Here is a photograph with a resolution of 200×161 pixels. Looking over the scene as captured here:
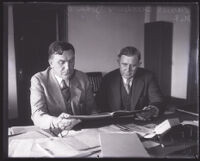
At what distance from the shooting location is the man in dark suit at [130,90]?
1.24 m

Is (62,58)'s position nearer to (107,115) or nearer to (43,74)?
(43,74)

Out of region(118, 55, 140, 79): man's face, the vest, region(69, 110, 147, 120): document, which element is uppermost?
region(118, 55, 140, 79): man's face

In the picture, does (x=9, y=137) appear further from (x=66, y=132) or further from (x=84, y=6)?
(x=84, y=6)

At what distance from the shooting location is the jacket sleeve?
115cm

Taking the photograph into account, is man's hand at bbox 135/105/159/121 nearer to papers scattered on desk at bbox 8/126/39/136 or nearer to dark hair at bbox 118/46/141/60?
dark hair at bbox 118/46/141/60

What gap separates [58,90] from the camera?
1.19 meters

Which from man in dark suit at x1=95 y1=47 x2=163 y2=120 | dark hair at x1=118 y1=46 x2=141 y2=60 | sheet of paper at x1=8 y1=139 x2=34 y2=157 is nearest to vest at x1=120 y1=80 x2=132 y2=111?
man in dark suit at x1=95 y1=47 x2=163 y2=120

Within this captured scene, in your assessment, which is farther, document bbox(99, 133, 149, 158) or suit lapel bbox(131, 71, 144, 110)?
suit lapel bbox(131, 71, 144, 110)

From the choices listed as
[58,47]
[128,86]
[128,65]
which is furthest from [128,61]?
[58,47]

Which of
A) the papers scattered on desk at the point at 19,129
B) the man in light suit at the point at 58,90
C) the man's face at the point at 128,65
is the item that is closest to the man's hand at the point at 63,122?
the man in light suit at the point at 58,90

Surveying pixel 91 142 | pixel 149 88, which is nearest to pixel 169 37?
pixel 149 88

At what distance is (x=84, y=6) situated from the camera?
1.14 meters

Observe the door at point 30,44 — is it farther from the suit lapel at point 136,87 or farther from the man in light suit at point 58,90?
the suit lapel at point 136,87

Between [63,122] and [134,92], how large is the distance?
0.40m
